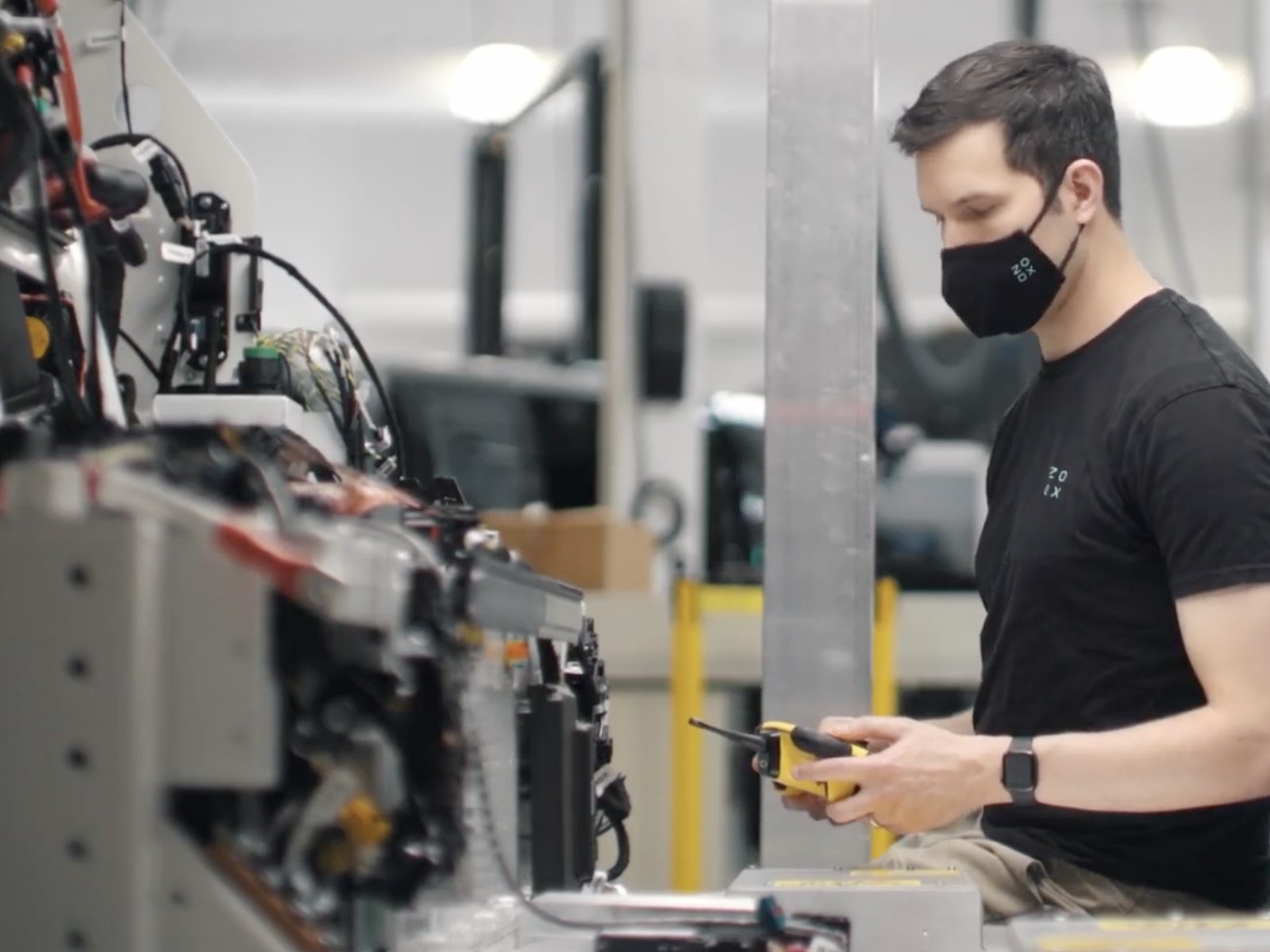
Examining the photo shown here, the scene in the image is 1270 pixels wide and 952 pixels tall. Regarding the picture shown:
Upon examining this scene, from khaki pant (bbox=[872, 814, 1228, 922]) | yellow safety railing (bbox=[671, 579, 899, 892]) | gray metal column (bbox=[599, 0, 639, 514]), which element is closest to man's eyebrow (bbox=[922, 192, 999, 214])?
khaki pant (bbox=[872, 814, 1228, 922])

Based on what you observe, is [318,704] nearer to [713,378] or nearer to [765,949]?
[765,949]

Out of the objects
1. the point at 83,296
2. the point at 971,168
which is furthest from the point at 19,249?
the point at 971,168

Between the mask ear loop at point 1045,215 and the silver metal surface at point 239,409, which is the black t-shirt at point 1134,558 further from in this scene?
the silver metal surface at point 239,409

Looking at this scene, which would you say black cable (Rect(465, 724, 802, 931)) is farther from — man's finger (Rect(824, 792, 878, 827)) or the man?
the man

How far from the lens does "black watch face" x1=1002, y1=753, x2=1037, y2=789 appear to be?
1.47 m

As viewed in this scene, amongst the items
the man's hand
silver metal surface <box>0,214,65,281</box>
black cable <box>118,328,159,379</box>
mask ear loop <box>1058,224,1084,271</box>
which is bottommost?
the man's hand

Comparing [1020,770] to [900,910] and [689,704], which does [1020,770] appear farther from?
[689,704]

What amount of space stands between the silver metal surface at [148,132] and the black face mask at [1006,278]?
747 millimetres

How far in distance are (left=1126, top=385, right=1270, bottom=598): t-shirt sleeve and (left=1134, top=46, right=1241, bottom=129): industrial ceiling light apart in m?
5.75

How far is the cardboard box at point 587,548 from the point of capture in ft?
12.3

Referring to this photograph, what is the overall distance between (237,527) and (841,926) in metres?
0.71

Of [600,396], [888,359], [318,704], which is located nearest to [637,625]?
[600,396]

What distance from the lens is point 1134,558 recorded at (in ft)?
5.17

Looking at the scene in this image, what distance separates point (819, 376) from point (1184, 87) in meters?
5.99
